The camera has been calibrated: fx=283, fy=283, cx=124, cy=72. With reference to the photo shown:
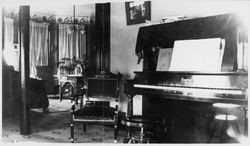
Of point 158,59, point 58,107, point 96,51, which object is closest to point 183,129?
point 158,59

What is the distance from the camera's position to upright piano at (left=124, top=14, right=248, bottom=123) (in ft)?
9.00

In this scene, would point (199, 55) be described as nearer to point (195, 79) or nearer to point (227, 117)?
point (195, 79)

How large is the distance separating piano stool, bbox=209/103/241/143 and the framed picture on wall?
1.73 meters

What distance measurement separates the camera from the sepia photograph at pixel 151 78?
2.95 metres

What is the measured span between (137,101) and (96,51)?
113 centimetres

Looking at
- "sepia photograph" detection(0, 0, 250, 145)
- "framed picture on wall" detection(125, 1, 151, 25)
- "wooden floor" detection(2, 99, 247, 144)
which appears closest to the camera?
"sepia photograph" detection(0, 0, 250, 145)

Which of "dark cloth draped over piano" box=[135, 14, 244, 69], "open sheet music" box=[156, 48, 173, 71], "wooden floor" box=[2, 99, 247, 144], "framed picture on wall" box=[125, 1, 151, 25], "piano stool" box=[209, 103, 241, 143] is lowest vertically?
"wooden floor" box=[2, 99, 247, 144]

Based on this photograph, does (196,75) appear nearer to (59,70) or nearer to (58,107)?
(58,107)

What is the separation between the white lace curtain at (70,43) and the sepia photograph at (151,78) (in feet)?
6.10

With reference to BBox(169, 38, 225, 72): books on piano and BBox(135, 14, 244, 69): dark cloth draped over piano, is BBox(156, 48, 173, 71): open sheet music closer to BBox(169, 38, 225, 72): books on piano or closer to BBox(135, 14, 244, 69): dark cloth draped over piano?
BBox(135, 14, 244, 69): dark cloth draped over piano

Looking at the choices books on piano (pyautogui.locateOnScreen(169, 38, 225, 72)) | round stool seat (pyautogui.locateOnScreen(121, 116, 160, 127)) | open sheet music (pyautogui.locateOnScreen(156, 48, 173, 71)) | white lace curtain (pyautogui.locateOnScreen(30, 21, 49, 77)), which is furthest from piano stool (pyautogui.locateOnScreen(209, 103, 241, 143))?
white lace curtain (pyautogui.locateOnScreen(30, 21, 49, 77))

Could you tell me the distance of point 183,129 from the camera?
3.56 m

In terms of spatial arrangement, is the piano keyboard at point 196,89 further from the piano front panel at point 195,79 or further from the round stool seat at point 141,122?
the round stool seat at point 141,122

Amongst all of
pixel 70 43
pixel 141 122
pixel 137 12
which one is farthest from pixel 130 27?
pixel 70 43
